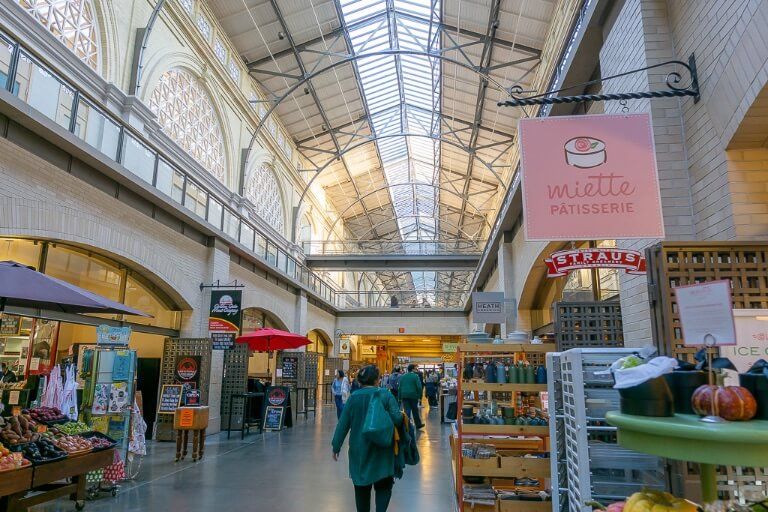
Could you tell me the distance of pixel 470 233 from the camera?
3734 cm

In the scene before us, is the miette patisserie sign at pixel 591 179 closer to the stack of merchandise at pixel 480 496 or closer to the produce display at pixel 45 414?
the stack of merchandise at pixel 480 496

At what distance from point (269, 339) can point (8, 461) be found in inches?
342

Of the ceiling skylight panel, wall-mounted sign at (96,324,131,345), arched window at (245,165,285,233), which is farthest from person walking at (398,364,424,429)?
the ceiling skylight panel

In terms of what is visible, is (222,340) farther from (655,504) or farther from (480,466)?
(655,504)

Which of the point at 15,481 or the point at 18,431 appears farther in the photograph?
the point at 18,431

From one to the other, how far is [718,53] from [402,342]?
37.1 m

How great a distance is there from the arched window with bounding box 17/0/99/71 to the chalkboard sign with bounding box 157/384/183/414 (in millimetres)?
6775

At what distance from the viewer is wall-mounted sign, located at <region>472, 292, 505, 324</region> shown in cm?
1324

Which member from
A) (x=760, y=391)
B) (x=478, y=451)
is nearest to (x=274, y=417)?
(x=478, y=451)

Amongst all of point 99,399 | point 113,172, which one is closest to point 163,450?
point 99,399

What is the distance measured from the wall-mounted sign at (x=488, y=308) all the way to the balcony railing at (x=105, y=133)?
678 centimetres

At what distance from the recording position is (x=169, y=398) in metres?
11.0

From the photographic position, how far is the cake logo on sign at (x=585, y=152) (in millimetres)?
4391

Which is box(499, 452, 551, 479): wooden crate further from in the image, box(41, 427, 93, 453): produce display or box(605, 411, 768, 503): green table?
A: box(41, 427, 93, 453): produce display
